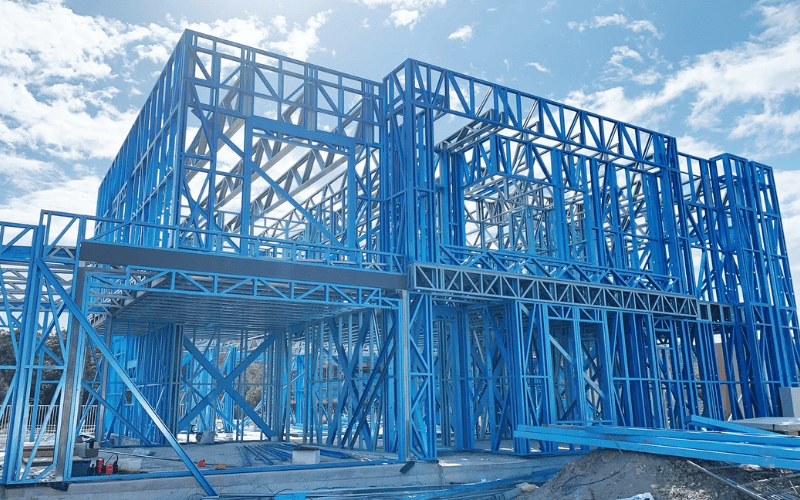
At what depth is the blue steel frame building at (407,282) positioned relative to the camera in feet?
A: 55.0

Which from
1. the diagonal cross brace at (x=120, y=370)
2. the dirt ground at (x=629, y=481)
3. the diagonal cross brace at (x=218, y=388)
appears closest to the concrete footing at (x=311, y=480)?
the diagonal cross brace at (x=120, y=370)

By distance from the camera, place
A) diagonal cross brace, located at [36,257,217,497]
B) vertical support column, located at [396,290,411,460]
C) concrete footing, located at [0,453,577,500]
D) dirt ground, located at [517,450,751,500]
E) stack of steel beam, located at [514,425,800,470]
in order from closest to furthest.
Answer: stack of steel beam, located at [514,425,800,470] < dirt ground, located at [517,450,751,500] < concrete footing, located at [0,453,577,500] < diagonal cross brace, located at [36,257,217,497] < vertical support column, located at [396,290,411,460]

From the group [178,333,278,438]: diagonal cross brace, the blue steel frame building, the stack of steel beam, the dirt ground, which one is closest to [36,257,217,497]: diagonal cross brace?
the blue steel frame building

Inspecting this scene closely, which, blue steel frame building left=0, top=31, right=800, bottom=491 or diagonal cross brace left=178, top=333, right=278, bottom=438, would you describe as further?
diagonal cross brace left=178, top=333, right=278, bottom=438

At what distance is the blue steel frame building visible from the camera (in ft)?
55.0

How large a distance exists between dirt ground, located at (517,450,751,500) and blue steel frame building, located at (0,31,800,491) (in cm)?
425

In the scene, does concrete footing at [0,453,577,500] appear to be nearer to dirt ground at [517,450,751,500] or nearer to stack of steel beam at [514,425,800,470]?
dirt ground at [517,450,751,500]

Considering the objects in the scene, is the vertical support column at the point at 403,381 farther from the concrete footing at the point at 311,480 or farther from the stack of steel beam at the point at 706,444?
the stack of steel beam at the point at 706,444

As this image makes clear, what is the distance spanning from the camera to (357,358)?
22.1m

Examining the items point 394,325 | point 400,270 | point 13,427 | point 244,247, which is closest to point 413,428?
point 394,325

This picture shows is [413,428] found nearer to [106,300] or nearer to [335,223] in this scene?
[106,300]

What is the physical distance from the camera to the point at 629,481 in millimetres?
13711

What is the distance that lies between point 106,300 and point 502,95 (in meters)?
14.8

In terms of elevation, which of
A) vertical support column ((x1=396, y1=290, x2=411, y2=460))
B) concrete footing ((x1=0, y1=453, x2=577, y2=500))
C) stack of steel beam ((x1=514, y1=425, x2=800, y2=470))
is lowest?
concrete footing ((x1=0, y1=453, x2=577, y2=500))
